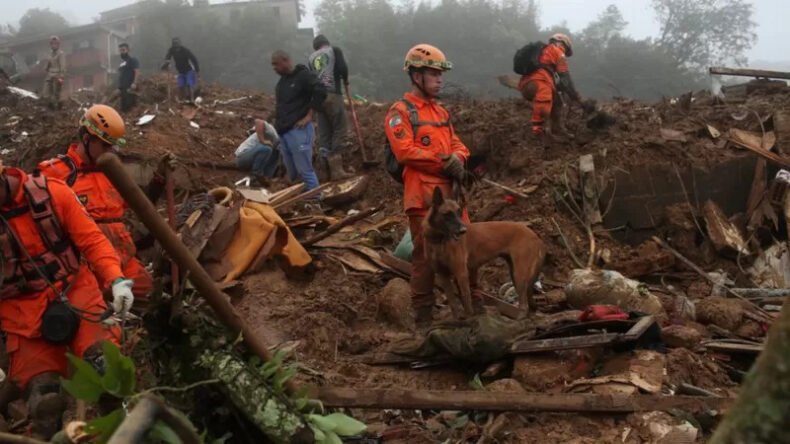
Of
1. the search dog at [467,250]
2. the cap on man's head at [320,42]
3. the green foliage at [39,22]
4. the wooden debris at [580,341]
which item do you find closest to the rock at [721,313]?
the wooden debris at [580,341]

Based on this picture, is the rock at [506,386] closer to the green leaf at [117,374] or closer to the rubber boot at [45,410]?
the rubber boot at [45,410]

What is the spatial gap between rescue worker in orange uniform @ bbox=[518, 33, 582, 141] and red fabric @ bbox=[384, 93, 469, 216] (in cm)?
470

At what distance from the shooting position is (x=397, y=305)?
258 inches

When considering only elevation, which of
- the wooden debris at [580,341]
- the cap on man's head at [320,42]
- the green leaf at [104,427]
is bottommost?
the wooden debris at [580,341]

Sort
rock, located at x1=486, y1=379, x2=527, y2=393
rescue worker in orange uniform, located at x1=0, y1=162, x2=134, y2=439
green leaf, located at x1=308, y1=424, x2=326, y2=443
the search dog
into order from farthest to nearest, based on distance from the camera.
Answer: the search dog, rock, located at x1=486, y1=379, x2=527, y2=393, rescue worker in orange uniform, located at x1=0, y1=162, x2=134, y2=439, green leaf, located at x1=308, y1=424, x2=326, y2=443

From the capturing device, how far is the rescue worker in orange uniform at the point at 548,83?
10.2m

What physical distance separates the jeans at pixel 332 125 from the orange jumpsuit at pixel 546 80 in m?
2.76

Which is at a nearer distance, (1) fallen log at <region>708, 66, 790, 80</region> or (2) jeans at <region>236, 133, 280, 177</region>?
(1) fallen log at <region>708, 66, 790, 80</region>

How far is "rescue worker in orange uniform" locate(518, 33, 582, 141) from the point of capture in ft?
33.5

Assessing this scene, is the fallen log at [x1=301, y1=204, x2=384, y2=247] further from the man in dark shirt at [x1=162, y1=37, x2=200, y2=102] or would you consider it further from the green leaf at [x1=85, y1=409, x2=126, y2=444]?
the man in dark shirt at [x1=162, y1=37, x2=200, y2=102]

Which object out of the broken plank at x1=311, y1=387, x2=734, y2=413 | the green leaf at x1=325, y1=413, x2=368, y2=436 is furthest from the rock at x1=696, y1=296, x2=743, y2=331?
the green leaf at x1=325, y1=413, x2=368, y2=436

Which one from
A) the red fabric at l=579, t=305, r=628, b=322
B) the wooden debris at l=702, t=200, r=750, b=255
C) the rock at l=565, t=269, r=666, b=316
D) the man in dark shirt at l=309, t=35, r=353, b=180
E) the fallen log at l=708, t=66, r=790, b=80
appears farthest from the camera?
the fallen log at l=708, t=66, r=790, b=80

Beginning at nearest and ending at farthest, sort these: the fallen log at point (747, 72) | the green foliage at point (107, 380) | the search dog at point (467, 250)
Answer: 1. the green foliage at point (107, 380)
2. the search dog at point (467, 250)
3. the fallen log at point (747, 72)

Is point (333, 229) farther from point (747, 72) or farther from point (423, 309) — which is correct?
point (747, 72)
